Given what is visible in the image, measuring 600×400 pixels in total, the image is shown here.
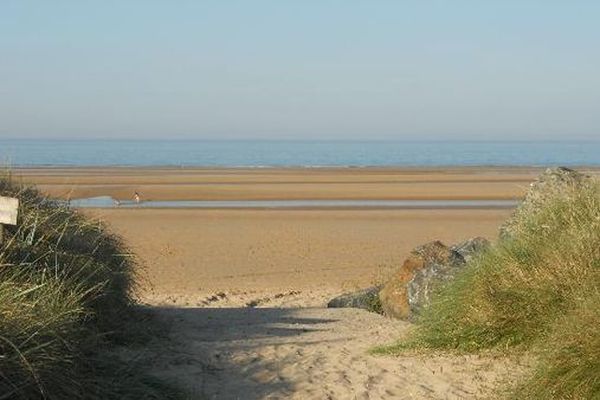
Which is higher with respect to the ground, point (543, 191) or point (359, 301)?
point (543, 191)

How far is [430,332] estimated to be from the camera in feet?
28.4

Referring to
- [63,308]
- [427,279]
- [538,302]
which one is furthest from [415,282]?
[63,308]

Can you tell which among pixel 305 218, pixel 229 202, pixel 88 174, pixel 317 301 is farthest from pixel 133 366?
pixel 88 174

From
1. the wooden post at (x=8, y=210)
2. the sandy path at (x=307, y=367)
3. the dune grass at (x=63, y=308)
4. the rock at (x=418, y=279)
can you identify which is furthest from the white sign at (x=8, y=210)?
the rock at (x=418, y=279)

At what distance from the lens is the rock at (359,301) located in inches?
488

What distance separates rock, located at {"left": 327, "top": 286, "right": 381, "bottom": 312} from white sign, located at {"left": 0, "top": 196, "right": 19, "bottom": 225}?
605cm

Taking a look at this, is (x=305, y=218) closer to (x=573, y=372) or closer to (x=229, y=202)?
(x=229, y=202)

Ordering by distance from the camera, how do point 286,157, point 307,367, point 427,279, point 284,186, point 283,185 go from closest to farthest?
point 307,367 < point 427,279 < point 284,186 < point 283,185 < point 286,157

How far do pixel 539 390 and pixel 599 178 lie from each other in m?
4.80

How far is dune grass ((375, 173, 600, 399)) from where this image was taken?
639 centimetres

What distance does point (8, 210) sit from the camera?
24.0ft

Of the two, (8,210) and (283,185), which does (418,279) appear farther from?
(283,185)

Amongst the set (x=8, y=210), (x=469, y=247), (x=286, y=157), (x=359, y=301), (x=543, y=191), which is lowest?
(x=286, y=157)

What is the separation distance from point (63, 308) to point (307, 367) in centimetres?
221
